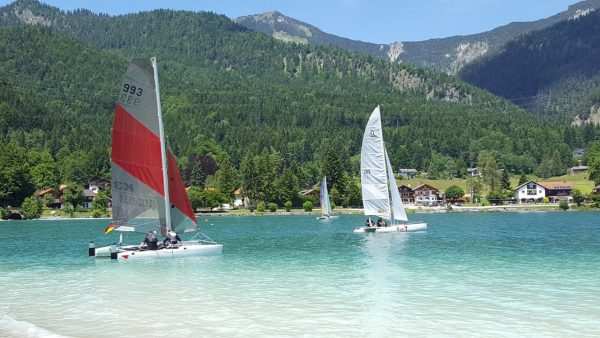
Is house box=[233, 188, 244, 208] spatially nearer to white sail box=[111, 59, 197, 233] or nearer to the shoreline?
the shoreline

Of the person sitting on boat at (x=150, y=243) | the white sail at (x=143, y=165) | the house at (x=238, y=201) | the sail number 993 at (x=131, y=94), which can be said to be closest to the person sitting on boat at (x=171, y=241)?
the white sail at (x=143, y=165)

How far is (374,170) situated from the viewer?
75.1 metres

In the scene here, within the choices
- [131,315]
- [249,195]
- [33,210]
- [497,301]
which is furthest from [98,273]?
[249,195]

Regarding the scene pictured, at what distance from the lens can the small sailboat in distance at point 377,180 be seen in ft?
242

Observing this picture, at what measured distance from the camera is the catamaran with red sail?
1720 inches

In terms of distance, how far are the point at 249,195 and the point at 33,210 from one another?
54.9 meters

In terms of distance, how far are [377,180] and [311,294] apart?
145 ft

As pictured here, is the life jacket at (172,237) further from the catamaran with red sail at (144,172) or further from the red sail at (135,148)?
the red sail at (135,148)

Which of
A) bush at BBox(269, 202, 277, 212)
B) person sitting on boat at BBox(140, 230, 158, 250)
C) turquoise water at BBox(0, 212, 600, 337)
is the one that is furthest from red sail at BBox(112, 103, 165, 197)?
bush at BBox(269, 202, 277, 212)

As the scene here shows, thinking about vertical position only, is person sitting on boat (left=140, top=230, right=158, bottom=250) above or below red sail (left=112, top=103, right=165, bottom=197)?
below

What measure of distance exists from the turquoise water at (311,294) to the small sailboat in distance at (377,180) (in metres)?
19.5

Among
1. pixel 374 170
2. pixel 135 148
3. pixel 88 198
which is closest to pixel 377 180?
pixel 374 170

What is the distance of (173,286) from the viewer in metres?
35.5

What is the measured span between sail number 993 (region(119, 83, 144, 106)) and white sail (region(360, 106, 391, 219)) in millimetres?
33711
